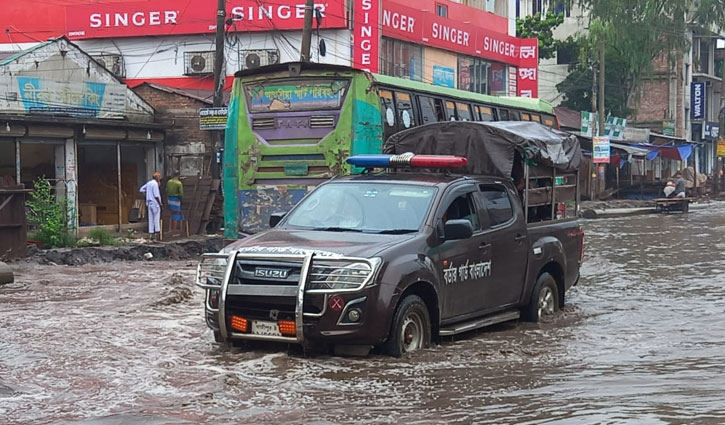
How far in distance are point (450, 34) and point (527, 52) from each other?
21.9 feet

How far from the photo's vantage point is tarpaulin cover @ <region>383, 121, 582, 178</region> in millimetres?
11156

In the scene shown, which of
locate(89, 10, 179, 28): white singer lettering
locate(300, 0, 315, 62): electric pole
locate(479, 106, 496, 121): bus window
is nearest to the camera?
locate(479, 106, 496, 121): bus window

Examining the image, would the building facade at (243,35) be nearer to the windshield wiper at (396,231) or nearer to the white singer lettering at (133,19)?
the white singer lettering at (133,19)

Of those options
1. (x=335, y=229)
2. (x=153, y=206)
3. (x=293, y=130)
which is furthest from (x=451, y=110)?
(x=335, y=229)

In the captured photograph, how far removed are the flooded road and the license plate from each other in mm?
239

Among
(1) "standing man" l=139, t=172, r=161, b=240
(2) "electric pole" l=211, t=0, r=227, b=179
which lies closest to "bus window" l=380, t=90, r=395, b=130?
(1) "standing man" l=139, t=172, r=161, b=240

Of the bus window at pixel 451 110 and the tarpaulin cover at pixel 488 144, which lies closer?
the tarpaulin cover at pixel 488 144

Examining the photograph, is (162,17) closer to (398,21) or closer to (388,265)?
(398,21)

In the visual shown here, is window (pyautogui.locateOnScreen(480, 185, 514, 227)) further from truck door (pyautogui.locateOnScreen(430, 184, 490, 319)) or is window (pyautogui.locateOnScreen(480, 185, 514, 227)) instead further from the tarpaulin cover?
the tarpaulin cover

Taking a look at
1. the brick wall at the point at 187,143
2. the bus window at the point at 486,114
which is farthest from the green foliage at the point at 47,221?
the bus window at the point at 486,114

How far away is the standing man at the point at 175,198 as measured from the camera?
82.5 feet

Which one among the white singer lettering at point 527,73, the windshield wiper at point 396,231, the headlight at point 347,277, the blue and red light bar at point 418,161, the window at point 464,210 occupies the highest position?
the white singer lettering at point 527,73

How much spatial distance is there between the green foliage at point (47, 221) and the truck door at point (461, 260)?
1235 cm

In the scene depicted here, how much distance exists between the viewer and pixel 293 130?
16.6 meters
